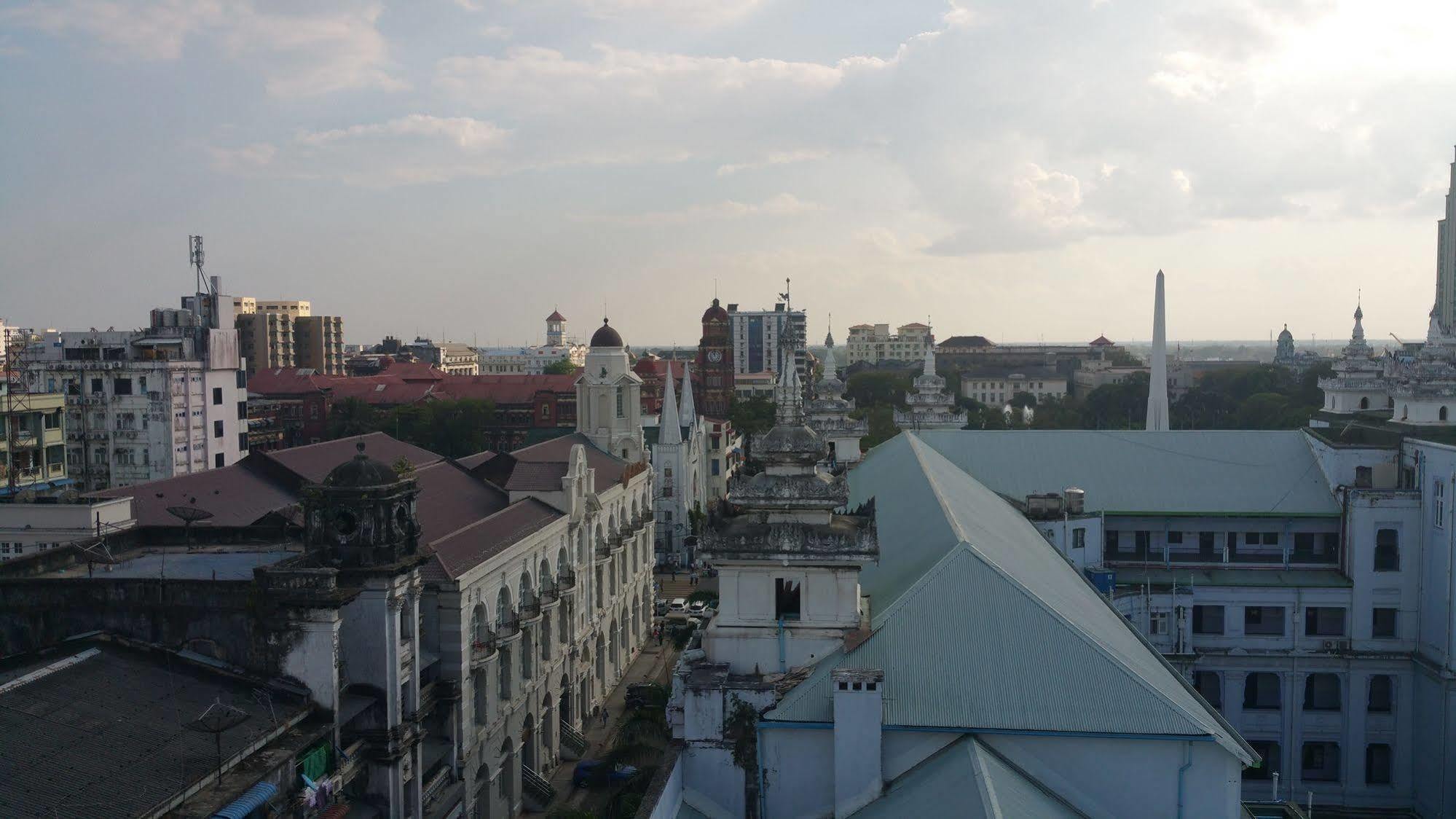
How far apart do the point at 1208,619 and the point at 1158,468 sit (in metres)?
7.53

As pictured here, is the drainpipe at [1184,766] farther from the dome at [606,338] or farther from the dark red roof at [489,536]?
the dome at [606,338]

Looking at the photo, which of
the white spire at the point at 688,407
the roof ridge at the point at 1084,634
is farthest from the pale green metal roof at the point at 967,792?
the white spire at the point at 688,407

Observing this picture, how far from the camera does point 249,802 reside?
65.5 ft

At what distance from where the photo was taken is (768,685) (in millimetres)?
24219

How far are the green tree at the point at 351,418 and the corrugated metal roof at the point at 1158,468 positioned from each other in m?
74.6

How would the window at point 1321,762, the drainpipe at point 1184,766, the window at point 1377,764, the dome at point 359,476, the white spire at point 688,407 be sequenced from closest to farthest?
the drainpipe at point 1184,766 → the dome at point 359,476 → the window at point 1377,764 → the window at point 1321,762 → the white spire at point 688,407

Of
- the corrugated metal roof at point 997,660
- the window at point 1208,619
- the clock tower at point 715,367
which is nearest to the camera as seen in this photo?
the corrugated metal roof at point 997,660

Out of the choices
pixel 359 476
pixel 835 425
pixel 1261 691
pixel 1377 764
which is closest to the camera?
pixel 359 476

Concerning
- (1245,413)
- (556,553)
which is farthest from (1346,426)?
(1245,413)

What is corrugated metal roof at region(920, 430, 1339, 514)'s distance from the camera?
151 feet

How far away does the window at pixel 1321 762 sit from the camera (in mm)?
41781

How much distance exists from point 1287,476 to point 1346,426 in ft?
10.2

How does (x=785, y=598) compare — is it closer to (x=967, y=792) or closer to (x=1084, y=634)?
(x=1084, y=634)

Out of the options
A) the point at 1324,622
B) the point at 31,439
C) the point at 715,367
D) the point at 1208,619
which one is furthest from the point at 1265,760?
the point at 715,367
